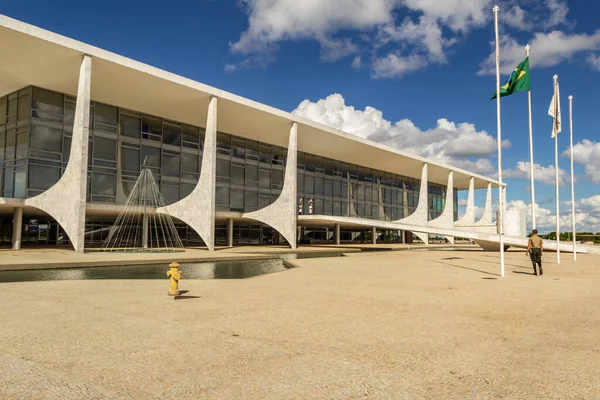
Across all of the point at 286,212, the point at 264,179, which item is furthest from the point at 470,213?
the point at 286,212

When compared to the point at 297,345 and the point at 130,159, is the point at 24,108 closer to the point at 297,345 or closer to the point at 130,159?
the point at 130,159

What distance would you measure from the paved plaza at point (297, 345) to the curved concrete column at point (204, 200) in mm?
22288

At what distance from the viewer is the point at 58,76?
2884cm

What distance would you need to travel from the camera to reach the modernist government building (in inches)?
1069

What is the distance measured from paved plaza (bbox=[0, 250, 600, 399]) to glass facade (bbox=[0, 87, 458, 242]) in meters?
23.1

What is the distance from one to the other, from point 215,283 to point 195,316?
4906 millimetres

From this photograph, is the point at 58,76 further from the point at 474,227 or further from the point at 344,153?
the point at 474,227

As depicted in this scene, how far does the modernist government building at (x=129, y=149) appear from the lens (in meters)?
27.1

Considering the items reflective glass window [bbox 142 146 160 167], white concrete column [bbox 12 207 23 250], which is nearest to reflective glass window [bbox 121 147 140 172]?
reflective glass window [bbox 142 146 160 167]

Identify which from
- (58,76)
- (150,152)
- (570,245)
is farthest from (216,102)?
(570,245)

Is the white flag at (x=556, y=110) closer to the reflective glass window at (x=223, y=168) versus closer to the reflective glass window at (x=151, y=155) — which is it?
the reflective glass window at (x=151, y=155)

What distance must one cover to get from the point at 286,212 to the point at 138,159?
493 inches

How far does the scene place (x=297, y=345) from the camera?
5.79m

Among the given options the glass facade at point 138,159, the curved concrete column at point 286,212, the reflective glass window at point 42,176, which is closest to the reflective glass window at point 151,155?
the glass facade at point 138,159
